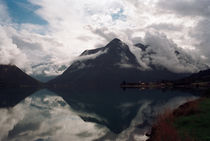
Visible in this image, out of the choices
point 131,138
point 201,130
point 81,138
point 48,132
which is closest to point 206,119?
point 201,130

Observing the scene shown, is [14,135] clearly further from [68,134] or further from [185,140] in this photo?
[185,140]

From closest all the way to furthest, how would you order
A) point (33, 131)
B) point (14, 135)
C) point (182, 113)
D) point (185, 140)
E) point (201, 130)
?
point (185, 140) → point (201, 130) → point (182, 113) → point (14, 135) → point (33, 131)

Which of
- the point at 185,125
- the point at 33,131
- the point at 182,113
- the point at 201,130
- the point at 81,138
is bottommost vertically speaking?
the point at 33,131

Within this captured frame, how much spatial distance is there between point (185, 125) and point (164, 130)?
19.1 feet

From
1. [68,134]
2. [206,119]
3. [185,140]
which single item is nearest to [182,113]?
[206,119]

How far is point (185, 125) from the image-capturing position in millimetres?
30344

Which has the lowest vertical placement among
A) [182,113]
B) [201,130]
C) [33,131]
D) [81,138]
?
[33,131]

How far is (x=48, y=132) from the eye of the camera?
46.7m

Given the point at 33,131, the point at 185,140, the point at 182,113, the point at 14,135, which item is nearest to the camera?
the point at 185,140

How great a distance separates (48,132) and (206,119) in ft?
111

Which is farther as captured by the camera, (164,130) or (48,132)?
(48,132)

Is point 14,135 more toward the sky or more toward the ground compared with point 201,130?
more toward the ground

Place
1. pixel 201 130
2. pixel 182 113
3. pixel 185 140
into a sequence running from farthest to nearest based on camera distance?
pixel 182 113 < pixel 201 130 < pixel 185 140

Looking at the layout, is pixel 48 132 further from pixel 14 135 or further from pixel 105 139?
pixel 105 139
